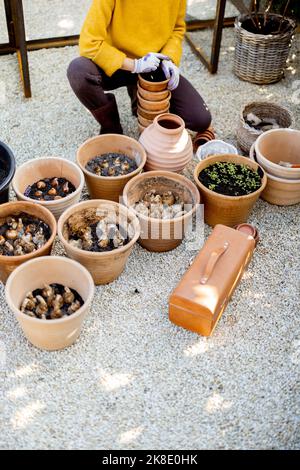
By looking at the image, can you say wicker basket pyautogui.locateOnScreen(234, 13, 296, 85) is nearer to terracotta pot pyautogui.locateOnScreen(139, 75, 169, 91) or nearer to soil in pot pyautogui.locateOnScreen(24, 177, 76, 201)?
terracotta pot pyautogui.locateOnScreen(139, 75, 169, 91)

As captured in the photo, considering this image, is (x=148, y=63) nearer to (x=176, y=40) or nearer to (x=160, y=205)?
(x=176, y=40)

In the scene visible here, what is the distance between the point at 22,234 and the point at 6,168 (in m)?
0.39

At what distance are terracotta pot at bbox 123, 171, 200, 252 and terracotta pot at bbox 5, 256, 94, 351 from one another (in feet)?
1.45

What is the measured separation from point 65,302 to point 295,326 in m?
1.04

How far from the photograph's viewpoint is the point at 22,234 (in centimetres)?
253

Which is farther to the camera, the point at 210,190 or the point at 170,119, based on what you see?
the point at 170,119

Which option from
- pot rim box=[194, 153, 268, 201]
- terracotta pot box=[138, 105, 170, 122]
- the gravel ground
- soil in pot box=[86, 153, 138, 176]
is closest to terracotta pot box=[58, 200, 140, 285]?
the gravel ground

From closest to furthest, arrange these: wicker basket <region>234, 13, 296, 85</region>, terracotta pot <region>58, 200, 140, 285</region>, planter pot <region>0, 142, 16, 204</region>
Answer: terracotta pot <region>58, 200, 140, 285</region> < planter pot <region>0, 142, 16, 204</region> < wicker basket <region>234, 13, 296, 85</region>

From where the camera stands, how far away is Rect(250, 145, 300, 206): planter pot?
2.90 metres

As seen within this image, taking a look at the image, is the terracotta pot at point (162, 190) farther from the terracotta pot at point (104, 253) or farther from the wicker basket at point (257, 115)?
the wicker basket at point (257, 115)

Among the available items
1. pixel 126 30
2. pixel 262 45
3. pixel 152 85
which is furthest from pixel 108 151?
pixel 262 45

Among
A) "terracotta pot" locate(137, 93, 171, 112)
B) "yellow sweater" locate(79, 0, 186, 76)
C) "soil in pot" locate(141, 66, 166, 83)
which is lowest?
"terracotta pot" locate(137, 93, 171, 112)

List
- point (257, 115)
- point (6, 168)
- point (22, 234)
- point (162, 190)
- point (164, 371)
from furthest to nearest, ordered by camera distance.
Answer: point (257, 115) → point (162, 190) → point (6, 168) → point (22, 234) → point (164, 371)
